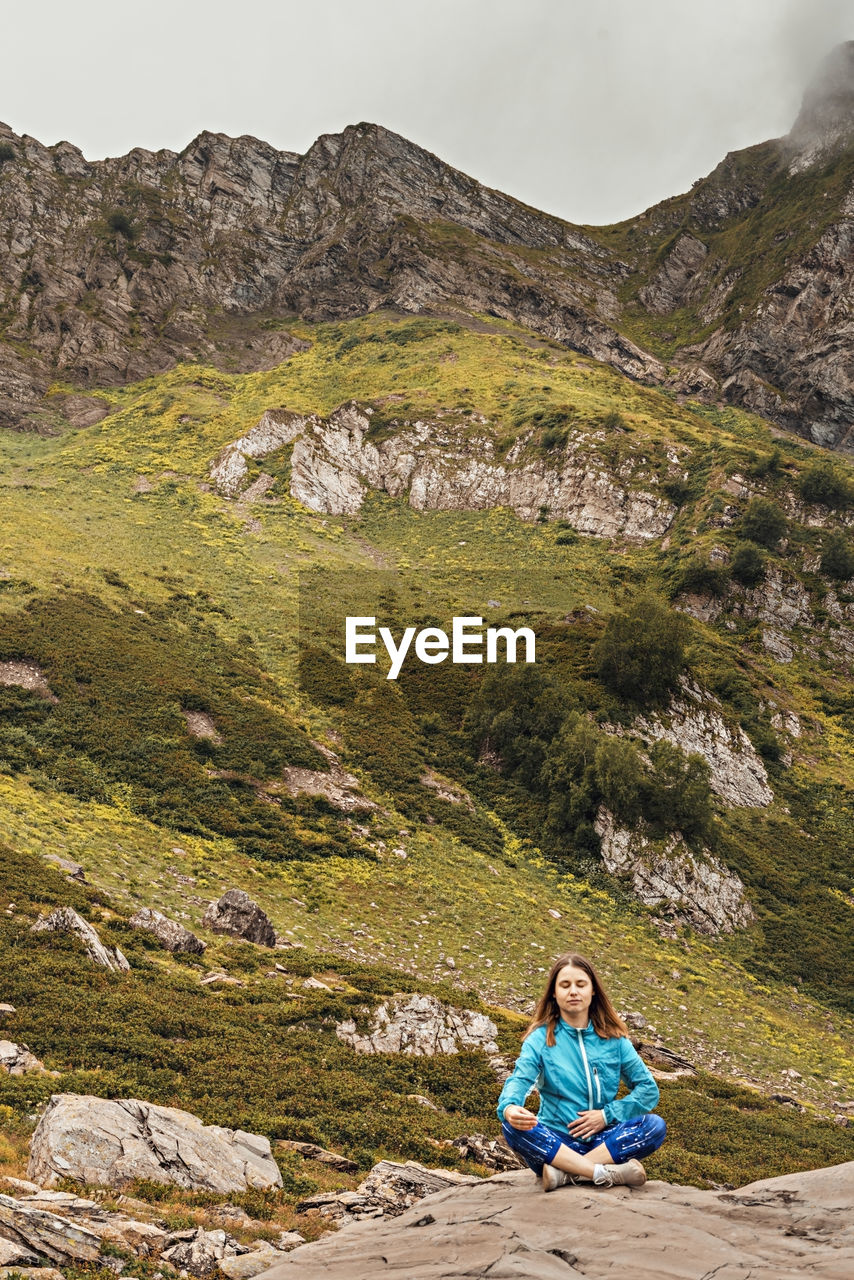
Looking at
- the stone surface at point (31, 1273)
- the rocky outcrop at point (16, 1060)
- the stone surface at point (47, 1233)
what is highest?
the stone surface at point (31, 1273)

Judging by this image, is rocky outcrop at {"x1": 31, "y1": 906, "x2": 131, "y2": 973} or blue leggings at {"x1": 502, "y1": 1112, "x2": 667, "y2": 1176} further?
rocky outcrop at {"x1": 31, "y1": 906, "x2": 131, "y2": 973}

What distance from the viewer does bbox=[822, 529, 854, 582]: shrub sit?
68188 mm

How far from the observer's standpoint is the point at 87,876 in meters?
24.0

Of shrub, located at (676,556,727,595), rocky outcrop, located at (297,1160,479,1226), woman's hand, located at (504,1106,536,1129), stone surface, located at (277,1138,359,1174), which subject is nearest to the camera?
woman's hand, located at (504,1106,536,1129)

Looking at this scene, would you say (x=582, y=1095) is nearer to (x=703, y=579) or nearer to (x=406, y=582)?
(x=406, y=582)

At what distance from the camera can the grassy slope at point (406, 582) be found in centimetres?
2645

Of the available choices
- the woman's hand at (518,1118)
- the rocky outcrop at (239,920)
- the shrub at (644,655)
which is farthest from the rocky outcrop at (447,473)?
the woman's hand at (518,1118)

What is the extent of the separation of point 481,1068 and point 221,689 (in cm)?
2987

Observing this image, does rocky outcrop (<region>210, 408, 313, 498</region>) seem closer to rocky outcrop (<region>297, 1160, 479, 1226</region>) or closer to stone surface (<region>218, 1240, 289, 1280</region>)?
rocky outcrop (<region>297, 1160, 479, 1226</region>)

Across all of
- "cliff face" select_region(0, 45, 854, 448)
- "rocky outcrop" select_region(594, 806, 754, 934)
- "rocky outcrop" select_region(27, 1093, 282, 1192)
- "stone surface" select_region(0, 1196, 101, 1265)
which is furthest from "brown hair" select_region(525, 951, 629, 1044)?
"cliff face" select_region(0, 45, 854, 448)

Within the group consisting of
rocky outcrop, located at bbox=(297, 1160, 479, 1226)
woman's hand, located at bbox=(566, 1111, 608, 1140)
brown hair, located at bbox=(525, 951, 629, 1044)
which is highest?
brown hair, located at bbox=(525, 951, 629, 1044)

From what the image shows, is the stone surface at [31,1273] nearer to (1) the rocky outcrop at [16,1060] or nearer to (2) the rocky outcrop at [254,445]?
(1) the rocky outcrop at [16,1060]

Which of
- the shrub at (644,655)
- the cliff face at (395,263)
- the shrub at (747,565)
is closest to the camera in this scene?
the shrub at (644,655)

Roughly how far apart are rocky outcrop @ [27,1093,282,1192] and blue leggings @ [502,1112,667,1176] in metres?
5.44
